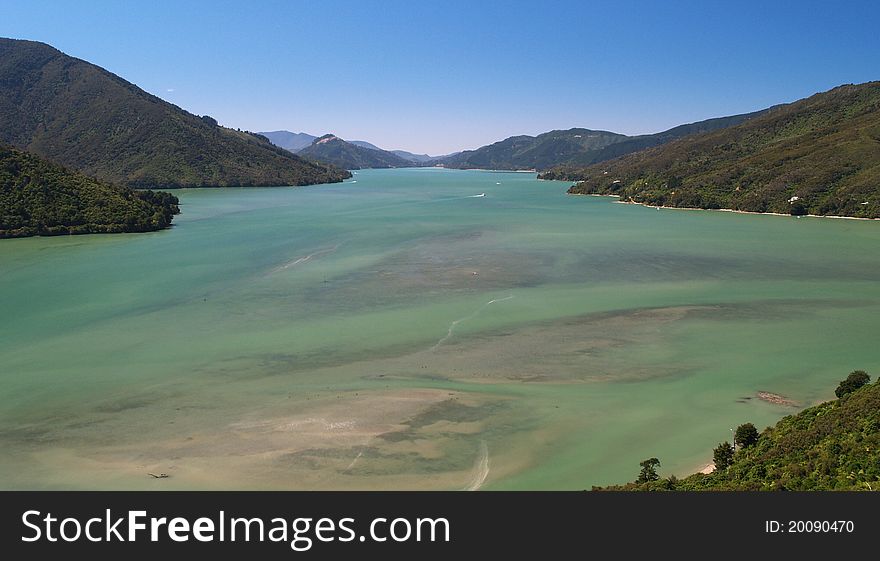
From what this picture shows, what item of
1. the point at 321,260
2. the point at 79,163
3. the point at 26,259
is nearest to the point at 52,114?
the point at 79,163

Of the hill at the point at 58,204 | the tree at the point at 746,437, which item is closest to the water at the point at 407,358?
the tree at the point at 746,437

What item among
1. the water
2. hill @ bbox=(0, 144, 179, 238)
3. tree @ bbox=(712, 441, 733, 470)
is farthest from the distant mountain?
tree @ bbox=(712, 441, 733, 470)

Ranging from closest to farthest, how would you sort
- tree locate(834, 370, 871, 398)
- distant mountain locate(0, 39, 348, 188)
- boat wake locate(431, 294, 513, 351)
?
tree locate(834, 370, 871, 398) < boat wake locate(431, 294, 513, 351) < distant mountain locate(0, 39, 348, 188)

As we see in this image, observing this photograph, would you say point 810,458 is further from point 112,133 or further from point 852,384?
point 112,133

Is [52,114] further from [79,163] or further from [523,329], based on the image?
[523,329]

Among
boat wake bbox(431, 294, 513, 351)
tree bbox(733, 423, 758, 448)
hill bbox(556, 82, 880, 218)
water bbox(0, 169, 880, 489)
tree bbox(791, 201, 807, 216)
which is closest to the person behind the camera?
tree bbox(733, 423, 758, 448)

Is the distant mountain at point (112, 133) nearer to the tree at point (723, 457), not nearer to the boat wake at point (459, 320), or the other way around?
the boat wake at point (459, 320)

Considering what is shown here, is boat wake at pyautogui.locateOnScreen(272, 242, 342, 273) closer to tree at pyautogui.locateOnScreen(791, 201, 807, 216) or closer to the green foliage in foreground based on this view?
the green foliage in foreground
